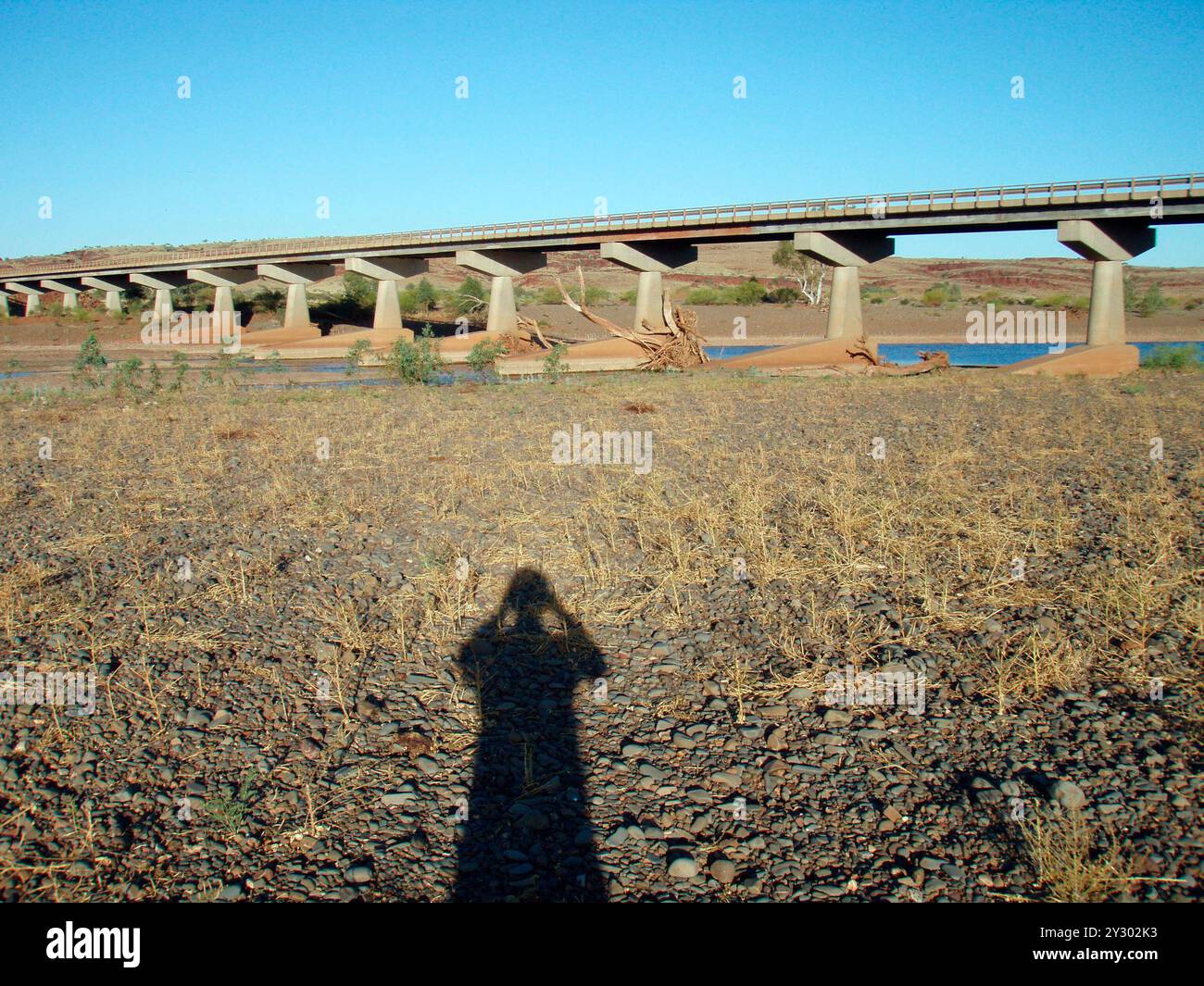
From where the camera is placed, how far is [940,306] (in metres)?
71.5

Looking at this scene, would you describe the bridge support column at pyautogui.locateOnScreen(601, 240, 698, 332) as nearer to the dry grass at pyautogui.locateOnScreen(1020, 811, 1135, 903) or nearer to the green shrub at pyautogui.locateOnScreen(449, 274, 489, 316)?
the green shrub at pyautogui.locateOnScreen(449, 274, 489, 316)

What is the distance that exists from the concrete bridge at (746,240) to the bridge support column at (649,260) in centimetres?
6

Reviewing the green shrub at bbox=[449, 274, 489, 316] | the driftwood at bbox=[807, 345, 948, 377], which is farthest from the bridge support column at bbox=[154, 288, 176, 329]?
the driftwood at bbox=[807, 345, 948, 377]

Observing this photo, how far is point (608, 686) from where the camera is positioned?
4988 mm

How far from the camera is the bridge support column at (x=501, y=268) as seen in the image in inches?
1805

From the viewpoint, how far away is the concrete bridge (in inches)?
1164

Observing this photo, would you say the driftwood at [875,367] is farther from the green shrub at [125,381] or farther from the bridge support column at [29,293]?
the bridge support column at [29,293]

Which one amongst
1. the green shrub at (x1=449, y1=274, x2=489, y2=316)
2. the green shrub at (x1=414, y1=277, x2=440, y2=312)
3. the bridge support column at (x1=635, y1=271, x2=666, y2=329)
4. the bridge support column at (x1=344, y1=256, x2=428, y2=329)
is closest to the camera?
the bridge support column at (x1=635, y1=271, x2=666, y2=329)

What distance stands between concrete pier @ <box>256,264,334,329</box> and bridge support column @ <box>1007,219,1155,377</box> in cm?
4211

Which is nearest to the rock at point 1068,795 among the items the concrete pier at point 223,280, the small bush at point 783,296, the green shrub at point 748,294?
the concrete pier at point 223,280

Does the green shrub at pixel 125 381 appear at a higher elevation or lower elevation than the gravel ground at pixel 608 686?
higher
